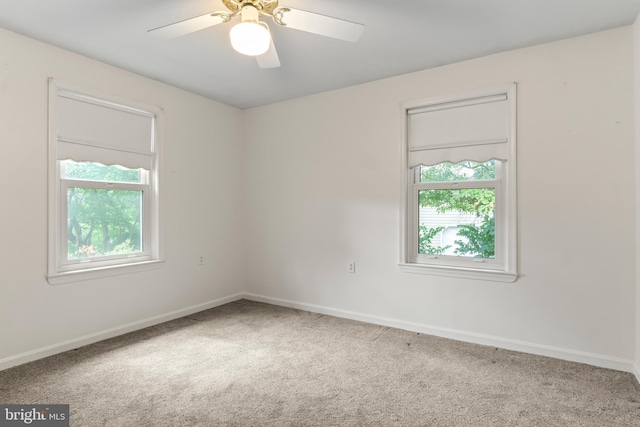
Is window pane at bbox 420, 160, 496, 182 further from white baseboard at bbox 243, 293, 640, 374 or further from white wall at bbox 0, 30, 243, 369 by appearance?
white wall at bbox 0, 30, 243, 369

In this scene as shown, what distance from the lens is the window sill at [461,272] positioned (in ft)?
9.52

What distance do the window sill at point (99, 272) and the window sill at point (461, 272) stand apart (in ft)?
7.98

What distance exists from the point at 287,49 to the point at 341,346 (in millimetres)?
2446

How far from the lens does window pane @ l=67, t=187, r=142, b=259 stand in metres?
3.02

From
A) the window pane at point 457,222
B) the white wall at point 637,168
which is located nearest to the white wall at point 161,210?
the window pane at point 457,222

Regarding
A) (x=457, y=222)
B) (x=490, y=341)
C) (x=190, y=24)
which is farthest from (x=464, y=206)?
(x=190, y=24)

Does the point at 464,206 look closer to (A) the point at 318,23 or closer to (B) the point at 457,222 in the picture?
(B) the point at 457,222

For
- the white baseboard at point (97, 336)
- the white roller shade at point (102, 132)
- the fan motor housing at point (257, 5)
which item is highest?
the fan motor housing at point (257, 5)

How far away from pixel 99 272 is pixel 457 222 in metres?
3.18

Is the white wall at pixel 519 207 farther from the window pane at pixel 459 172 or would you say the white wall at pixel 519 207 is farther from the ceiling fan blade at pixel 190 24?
the ceiling fan blade at pixel 190 24

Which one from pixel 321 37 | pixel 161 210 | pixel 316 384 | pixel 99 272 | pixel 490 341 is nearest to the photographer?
pixel 316 384

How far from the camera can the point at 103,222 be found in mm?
3221

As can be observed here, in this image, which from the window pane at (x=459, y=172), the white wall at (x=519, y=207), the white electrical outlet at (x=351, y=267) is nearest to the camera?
the white wall at (x=519, y=207)

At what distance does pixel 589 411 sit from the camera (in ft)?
6.70
